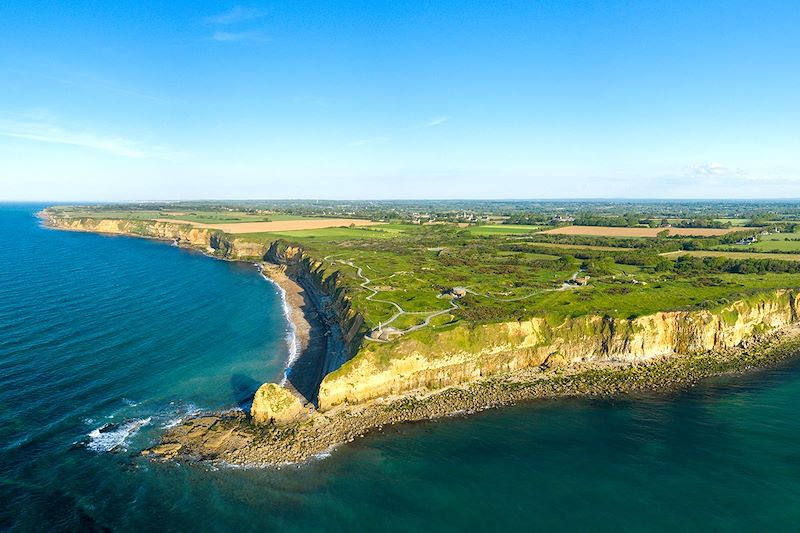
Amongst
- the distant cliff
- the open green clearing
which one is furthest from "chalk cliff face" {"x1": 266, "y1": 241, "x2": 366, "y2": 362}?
the open green clearing

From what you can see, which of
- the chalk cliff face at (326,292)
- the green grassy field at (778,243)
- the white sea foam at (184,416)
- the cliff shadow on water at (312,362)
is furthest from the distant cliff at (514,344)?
the green grassy field at (778,243)

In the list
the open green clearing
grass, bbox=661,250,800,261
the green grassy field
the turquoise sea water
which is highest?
the green grassy field

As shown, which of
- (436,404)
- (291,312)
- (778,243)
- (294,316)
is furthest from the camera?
(778,243)

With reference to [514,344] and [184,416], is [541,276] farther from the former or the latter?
[184,416]

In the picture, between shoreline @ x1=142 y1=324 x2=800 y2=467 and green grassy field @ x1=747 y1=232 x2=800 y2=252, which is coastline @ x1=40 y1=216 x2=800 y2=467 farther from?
green grassy field @ x1=747 y1=232 x2=800 y2=252

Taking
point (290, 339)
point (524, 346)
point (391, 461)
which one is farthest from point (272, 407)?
point (524, 346)

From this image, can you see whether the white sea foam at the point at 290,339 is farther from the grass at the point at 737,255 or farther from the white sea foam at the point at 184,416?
the grass at the point at 737,255
